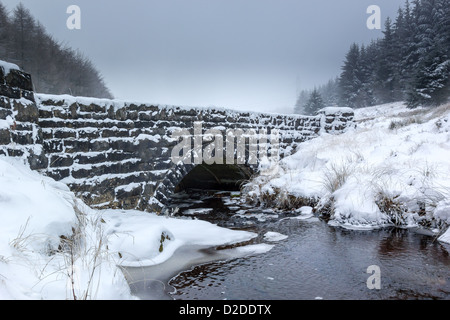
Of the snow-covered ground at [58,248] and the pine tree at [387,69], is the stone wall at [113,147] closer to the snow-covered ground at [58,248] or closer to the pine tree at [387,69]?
the snow-covered ground at [58,248]

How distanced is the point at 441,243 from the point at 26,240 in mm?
4812

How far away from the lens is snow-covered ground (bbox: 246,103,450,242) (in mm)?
5453

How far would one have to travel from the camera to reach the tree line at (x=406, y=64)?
21.5 metres

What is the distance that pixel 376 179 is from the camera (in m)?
6.20

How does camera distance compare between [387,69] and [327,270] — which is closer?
[327,270]

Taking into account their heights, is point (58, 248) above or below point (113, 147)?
below

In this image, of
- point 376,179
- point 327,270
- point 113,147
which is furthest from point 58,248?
point 376,179

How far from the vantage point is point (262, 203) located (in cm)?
778

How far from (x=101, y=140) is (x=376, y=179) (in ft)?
16.0

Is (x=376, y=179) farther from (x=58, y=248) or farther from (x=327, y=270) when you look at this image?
(x=58, y=248)

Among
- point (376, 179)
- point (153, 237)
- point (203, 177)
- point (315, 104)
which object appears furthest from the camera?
point (315, 104)

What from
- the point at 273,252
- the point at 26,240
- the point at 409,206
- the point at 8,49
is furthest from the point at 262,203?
the point at 8,49

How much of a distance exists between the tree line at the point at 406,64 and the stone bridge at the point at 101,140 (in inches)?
751

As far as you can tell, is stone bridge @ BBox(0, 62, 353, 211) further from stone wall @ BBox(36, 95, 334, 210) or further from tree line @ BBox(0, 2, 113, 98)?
tree line @ BBox(0, 2, 113, 98)
